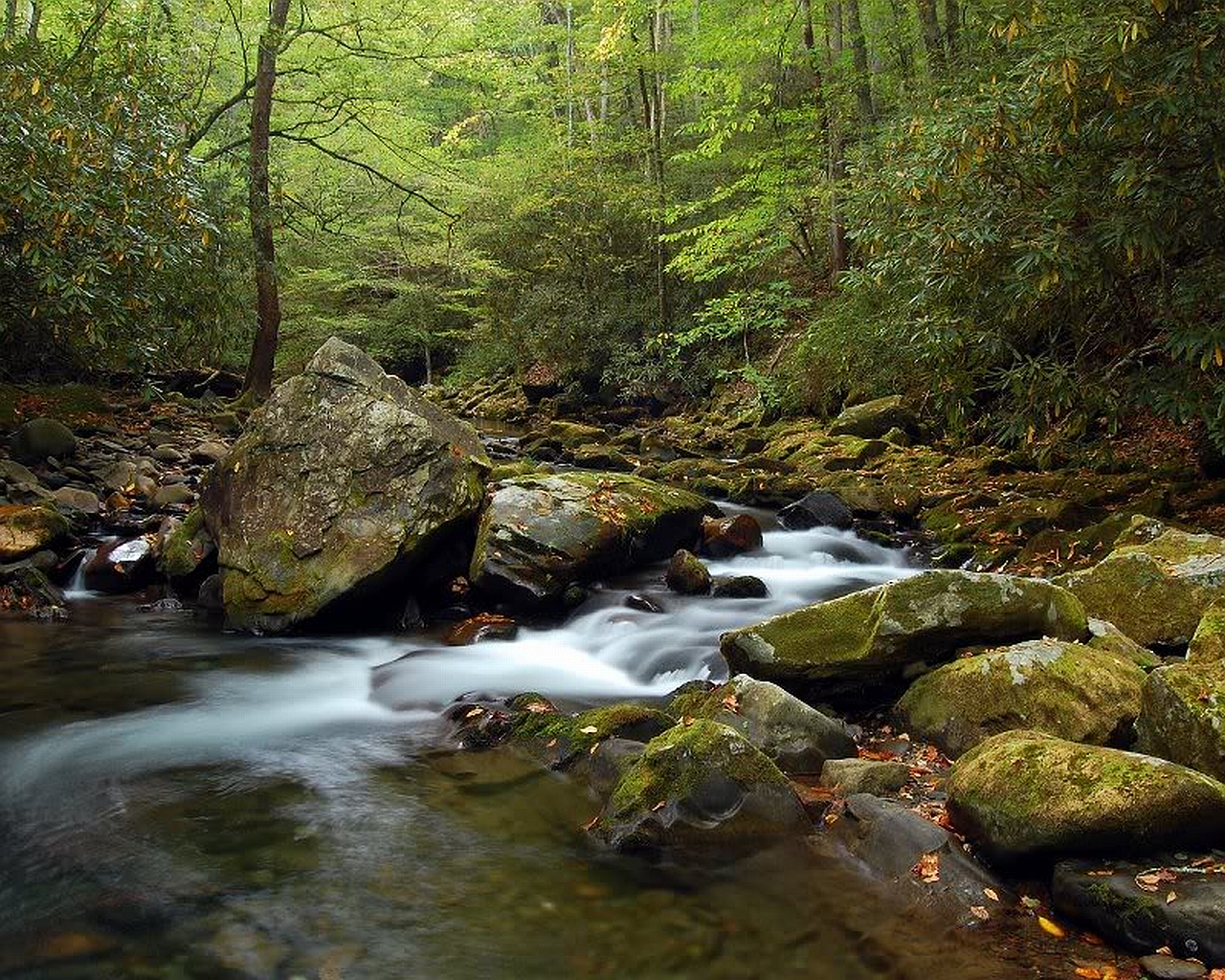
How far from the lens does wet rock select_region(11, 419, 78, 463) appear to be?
1038 centimetres

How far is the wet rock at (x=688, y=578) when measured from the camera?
8.16 metres

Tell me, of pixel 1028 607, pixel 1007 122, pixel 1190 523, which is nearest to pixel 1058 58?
pixel 1007 122

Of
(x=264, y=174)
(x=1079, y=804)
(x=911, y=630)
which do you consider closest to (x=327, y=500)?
(x=911, y=630)

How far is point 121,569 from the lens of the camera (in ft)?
27.5

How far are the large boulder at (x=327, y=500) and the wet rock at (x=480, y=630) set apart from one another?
0.71 m

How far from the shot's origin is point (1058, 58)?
19.8 ft

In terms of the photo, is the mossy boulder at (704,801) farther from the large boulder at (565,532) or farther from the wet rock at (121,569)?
the wet rock at (121,569)

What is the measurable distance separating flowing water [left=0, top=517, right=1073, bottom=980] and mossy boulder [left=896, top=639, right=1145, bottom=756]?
1295mm

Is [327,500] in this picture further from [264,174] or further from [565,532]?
[264,174]

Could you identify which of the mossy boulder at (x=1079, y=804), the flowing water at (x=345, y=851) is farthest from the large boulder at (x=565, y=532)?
the mossy boulder at (x=1079, y=804)

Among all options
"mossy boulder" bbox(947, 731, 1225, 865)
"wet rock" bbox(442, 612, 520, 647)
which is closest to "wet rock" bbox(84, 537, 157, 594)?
"wet rock" bbox(442, 612, 520, 647)

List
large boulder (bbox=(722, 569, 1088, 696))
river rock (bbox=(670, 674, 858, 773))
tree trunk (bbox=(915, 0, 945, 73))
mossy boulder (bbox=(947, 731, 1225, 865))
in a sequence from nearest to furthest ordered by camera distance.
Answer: mossy boulder (bbox=(947, 731, 1225, 865))
river rock (bbox=(670, 674, 858, 773))
large boulder (bbox=(722, 569, 1088, 696))
tree trunk (bbox=(915, 0, 945, 73))

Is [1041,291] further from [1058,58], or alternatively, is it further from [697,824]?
[697,824]

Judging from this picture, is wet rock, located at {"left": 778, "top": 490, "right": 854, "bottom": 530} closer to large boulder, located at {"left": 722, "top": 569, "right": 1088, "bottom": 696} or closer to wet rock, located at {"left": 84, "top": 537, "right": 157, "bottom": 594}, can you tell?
large boulder, located at {"left": 722, "top": 569, "right": 1088, "bottom": 696}
